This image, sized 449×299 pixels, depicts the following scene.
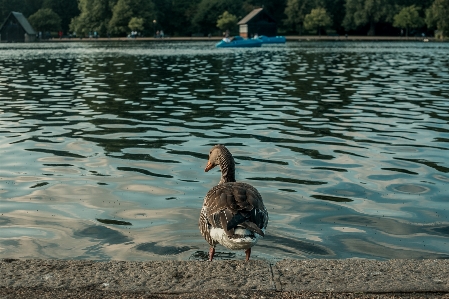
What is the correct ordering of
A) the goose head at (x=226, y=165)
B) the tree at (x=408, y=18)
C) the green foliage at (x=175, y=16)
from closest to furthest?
the goose head at (x=226, y=165) < the tree at (x=408, y=18) < the green foliage at (x=175, y=16)

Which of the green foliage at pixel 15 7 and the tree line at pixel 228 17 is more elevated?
the green foliage at pixel 15 7

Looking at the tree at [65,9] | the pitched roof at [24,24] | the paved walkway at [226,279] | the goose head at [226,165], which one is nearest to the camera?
the paved walkway at [226,279]

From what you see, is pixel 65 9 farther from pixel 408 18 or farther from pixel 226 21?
pixel 408 18

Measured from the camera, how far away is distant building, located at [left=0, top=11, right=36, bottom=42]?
122 m

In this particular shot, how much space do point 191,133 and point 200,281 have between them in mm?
9693

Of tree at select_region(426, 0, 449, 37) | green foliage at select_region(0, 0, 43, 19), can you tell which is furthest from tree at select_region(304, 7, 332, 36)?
green foliage at select_region(0, 0, 43, 19)

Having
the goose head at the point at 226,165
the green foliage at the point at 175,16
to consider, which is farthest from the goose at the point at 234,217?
the green foliage at the point at 175,16

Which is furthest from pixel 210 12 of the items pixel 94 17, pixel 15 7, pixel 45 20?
pixel 15 7

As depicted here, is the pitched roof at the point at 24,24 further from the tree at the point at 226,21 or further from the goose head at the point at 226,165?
the goose head at the point at 226,165

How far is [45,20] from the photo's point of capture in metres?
129

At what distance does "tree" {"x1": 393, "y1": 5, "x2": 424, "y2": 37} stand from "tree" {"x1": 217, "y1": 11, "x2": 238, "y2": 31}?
28.6 meters

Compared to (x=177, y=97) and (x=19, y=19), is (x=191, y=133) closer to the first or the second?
(x=177, y=97)

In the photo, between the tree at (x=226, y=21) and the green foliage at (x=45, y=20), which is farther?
the green foliage at (x=45, y=20)

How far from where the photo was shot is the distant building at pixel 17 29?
401 ft
